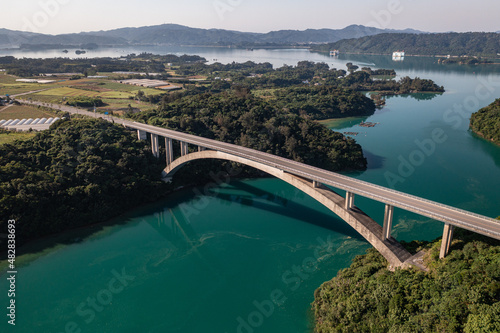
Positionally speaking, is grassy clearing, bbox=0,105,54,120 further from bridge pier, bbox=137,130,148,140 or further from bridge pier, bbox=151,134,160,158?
bridge pier, bbox=151,134,160,158

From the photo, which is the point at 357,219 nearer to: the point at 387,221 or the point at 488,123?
the point at 387,221

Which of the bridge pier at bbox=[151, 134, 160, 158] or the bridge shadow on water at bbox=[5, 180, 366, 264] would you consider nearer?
the bridge shadow on water at bbox=[5, 180, 366, 264]

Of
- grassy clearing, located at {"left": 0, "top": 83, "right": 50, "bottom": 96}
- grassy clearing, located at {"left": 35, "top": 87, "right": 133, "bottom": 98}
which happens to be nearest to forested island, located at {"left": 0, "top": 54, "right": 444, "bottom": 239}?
grassy clearing, located at {"left": 35, "top": 87, "right": 133, "bottom": 98}

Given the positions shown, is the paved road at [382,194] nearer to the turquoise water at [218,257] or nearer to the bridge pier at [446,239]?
the bridge pier at [446,239]

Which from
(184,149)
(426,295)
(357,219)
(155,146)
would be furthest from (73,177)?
(426,295)

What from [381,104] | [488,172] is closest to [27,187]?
[488,172]

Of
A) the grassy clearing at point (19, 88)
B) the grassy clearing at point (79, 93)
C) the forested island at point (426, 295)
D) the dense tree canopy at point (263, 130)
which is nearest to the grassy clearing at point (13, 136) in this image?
the dense tree canopy at point (263, 130)
